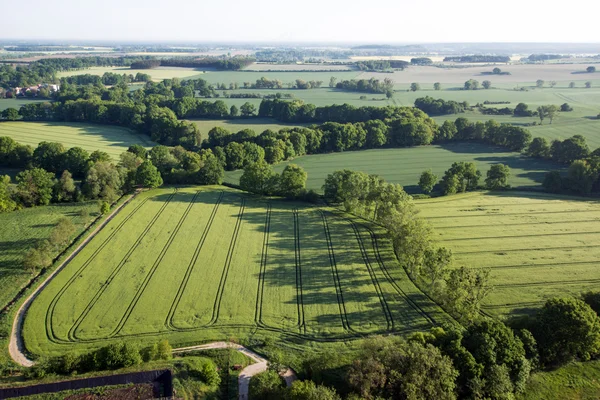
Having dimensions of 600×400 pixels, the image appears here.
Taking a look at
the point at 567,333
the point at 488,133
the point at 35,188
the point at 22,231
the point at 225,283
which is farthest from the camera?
the point at 488,133

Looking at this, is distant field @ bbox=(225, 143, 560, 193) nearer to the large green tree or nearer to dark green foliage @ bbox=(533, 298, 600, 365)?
the large green tree

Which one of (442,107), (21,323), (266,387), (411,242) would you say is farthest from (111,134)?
(442,107)

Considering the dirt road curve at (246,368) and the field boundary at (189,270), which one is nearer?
the dirt road curve at (246,368)

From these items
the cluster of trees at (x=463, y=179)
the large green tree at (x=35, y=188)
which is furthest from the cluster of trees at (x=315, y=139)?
the large green tree at (x=35, y=188)

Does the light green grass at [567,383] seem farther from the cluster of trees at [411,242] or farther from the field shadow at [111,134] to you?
the field shadow at [111,134]

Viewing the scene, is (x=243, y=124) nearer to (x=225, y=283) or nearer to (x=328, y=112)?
(x=328, y=112)

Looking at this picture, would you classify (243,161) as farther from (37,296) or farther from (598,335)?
(598,335)
